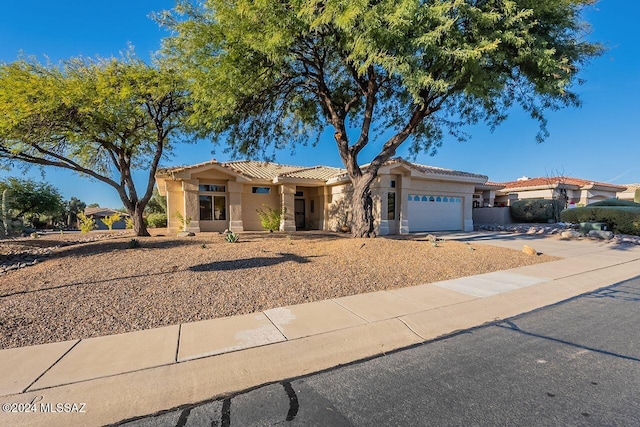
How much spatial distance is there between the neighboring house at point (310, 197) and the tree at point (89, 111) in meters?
2.46

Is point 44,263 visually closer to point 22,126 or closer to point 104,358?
point 22,126

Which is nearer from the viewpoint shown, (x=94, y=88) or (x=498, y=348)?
(x=498, y=348)

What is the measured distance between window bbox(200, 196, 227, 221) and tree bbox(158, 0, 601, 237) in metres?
6.32

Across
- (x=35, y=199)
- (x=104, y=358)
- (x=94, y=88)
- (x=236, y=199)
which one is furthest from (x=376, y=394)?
(x=35, y=199)

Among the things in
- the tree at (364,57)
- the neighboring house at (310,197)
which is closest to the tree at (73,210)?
the neighboring house at (310,197)

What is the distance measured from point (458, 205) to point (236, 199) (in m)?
15.0

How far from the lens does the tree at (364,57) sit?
769cm

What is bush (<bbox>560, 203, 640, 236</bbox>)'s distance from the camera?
16484 millimetres

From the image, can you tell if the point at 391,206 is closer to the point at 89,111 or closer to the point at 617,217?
the point at 617,217

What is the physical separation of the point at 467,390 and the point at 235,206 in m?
Result: 16.9

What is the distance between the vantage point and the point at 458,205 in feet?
70.4

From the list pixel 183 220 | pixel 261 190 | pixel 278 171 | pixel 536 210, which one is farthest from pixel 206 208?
pixel 536 210

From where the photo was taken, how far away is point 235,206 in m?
18.6

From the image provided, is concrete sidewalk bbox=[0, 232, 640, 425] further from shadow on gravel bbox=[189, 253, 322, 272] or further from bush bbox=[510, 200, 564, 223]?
bush bbox=[510, 200, 564, 223]
